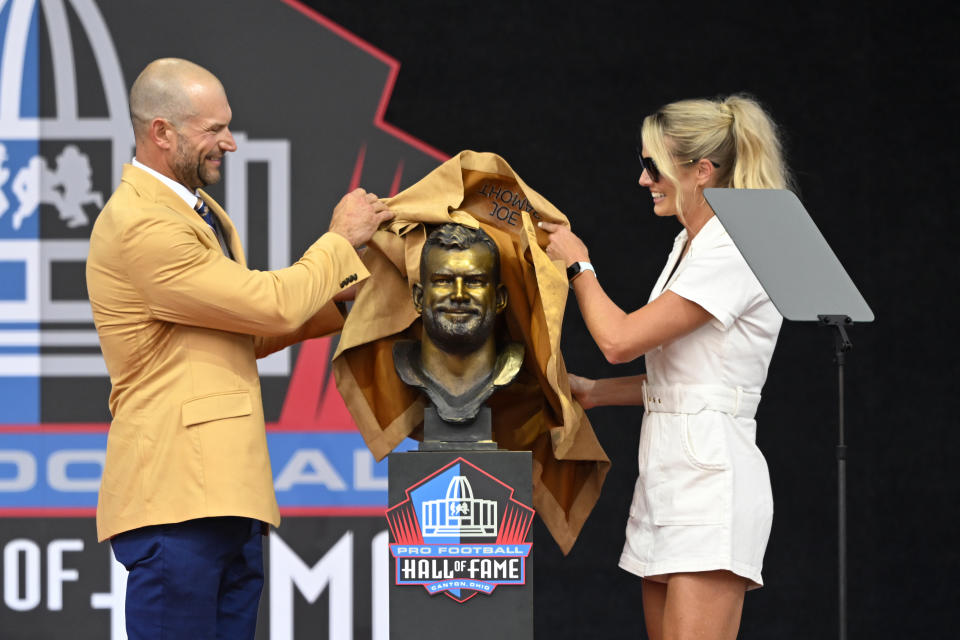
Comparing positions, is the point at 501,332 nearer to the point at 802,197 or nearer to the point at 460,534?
the point at 460,534

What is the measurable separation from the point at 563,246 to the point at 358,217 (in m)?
0.52

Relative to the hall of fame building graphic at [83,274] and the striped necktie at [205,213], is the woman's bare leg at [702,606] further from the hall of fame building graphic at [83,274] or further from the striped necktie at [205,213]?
the hall of fame building graphic at [83,274]

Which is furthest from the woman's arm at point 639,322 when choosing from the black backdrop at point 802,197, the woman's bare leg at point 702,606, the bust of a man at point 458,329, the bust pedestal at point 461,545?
the black backdrop at point 802,197

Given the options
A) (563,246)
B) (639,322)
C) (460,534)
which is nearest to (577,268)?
(563,246)

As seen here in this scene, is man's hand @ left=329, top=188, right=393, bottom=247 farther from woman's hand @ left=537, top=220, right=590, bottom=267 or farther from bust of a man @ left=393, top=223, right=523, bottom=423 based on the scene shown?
woman's hand @ left=537, top=220, right=590, bottom=267

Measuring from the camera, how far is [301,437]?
4027 mm

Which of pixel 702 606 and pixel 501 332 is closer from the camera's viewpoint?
pixel 702 606

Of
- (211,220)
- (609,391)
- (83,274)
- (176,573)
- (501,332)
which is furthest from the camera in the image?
(83,274)

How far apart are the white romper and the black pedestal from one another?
32cm

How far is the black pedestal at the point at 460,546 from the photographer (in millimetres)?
2578

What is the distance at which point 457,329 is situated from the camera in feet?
8.74

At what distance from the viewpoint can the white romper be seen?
259cm

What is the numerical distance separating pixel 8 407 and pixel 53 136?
998 millimetres

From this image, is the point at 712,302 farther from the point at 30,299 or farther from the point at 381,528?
the point at 30,299
